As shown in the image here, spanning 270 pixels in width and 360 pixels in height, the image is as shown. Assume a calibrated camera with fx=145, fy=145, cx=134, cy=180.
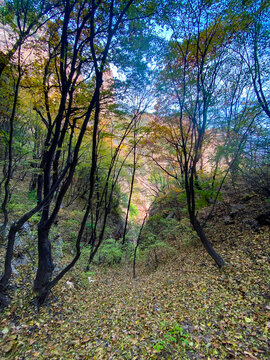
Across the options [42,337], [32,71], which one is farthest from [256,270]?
[32,71]

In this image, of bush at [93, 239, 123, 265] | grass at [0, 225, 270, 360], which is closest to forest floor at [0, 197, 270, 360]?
grass at [0, 225, 270, 360]

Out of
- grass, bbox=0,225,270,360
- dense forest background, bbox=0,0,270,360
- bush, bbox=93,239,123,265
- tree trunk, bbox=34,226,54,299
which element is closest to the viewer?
grass, bbox=0,225,270,360

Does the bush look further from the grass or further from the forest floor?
the grass

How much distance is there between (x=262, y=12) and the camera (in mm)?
5055

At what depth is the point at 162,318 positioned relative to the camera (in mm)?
3268

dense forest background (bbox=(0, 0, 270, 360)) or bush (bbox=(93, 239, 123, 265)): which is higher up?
dense forest background (bbox=(0, 0, 270, 360))

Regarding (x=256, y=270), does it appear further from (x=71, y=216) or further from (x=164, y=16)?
(x=71, y=216)

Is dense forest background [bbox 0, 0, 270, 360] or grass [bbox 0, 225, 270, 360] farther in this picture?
dense forest background [bbox 0, 0, 270, 360]

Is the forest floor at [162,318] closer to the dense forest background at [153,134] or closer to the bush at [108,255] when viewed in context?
the dense forest background at [153,134]

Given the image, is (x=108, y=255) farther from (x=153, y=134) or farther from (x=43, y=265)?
(x=153, y=134)

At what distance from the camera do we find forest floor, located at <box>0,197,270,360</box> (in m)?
2.38

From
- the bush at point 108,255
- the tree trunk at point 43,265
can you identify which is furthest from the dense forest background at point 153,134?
the bush at point 108,255

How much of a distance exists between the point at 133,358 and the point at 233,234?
5539mm

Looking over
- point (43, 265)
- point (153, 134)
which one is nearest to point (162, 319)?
point (43, 265)
